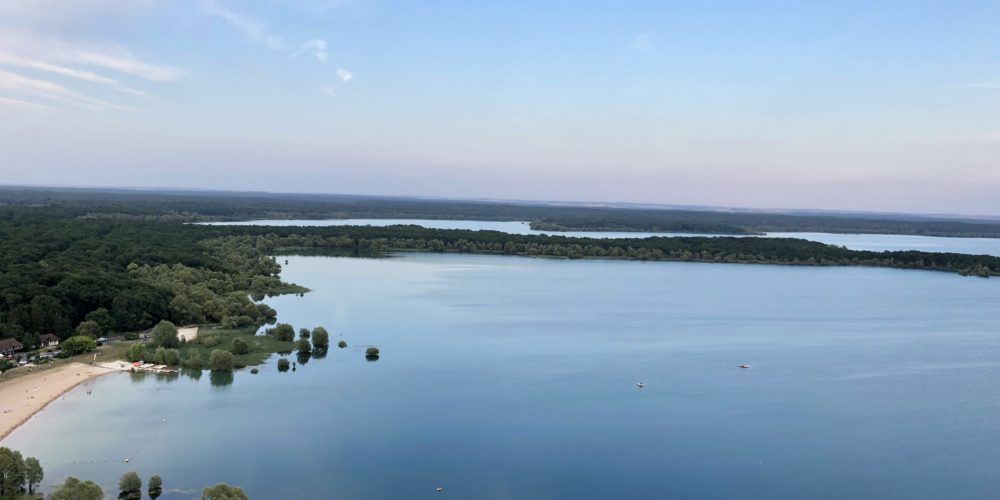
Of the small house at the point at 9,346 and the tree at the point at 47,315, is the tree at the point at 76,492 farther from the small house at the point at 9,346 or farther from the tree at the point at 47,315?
the tree at the point at 47,315

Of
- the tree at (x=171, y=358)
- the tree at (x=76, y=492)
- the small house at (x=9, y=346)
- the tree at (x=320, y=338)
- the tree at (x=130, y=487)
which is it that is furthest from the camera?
the tree at (x=320, y=338)

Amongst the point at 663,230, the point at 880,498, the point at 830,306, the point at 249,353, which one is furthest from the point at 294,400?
the point at 663,230

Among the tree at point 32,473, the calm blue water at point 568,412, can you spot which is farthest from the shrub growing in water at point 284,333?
the tree at point 32,473

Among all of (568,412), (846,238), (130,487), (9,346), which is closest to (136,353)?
(9,346)

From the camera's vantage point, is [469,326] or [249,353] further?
[469,326]

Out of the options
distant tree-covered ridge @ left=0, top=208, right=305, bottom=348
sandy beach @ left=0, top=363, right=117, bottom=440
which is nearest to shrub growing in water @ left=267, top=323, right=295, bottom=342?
distant tree-covered ridge @ left=0, top=208, right=305, bottom=348

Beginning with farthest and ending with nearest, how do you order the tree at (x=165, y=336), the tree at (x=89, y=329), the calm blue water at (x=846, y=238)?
the calm blue water at (x=846, y=238) → the tree at (x=89, y=329) → the tree at (x=165, y=336)

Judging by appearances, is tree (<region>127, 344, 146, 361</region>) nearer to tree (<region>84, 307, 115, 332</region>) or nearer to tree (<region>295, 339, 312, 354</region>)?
tree (<region>84, 307, 115, 332</region>)

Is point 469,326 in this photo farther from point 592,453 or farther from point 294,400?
point 592,453
